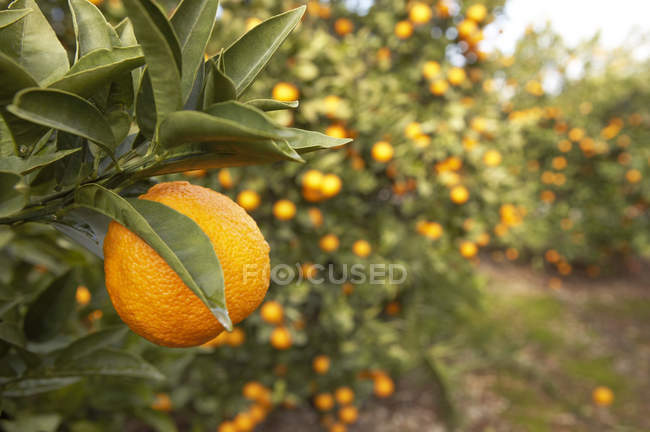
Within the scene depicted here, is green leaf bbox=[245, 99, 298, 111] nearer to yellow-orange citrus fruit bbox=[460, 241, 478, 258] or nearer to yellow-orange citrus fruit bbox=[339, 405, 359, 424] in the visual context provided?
yellow-orange citrus fruit bbox=[460, 241, 478, 258]

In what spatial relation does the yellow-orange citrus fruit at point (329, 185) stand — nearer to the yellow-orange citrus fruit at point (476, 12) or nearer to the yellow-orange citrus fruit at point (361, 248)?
the yellow-orange citrus fruit at point (361, 248)

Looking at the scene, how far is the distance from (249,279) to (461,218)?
6.13ft

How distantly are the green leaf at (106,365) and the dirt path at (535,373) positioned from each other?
1.84 m

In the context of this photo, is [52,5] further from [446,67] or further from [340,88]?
[446,67]

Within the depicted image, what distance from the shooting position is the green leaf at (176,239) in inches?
14.3

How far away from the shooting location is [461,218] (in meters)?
2.18

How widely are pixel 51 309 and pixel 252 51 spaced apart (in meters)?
0.55

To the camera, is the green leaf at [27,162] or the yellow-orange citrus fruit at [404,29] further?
the yellow-orange citrus fruit at [404,29]

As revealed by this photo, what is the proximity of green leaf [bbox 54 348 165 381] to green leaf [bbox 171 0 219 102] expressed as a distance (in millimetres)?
450

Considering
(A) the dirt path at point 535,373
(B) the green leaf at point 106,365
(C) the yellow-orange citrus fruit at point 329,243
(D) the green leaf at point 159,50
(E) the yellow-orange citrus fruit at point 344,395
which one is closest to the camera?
(D) the green leaf at point 159,50

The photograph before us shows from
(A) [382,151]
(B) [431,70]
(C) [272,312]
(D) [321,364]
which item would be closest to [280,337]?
(C) [272,312]

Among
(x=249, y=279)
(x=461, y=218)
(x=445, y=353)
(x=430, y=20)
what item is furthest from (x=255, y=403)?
(x=430, y=20)

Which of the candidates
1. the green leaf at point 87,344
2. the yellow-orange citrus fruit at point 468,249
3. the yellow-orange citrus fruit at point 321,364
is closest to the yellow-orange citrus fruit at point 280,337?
the yellow-orange citrus fruit at point 321,364

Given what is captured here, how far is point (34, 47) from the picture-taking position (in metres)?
0.46
